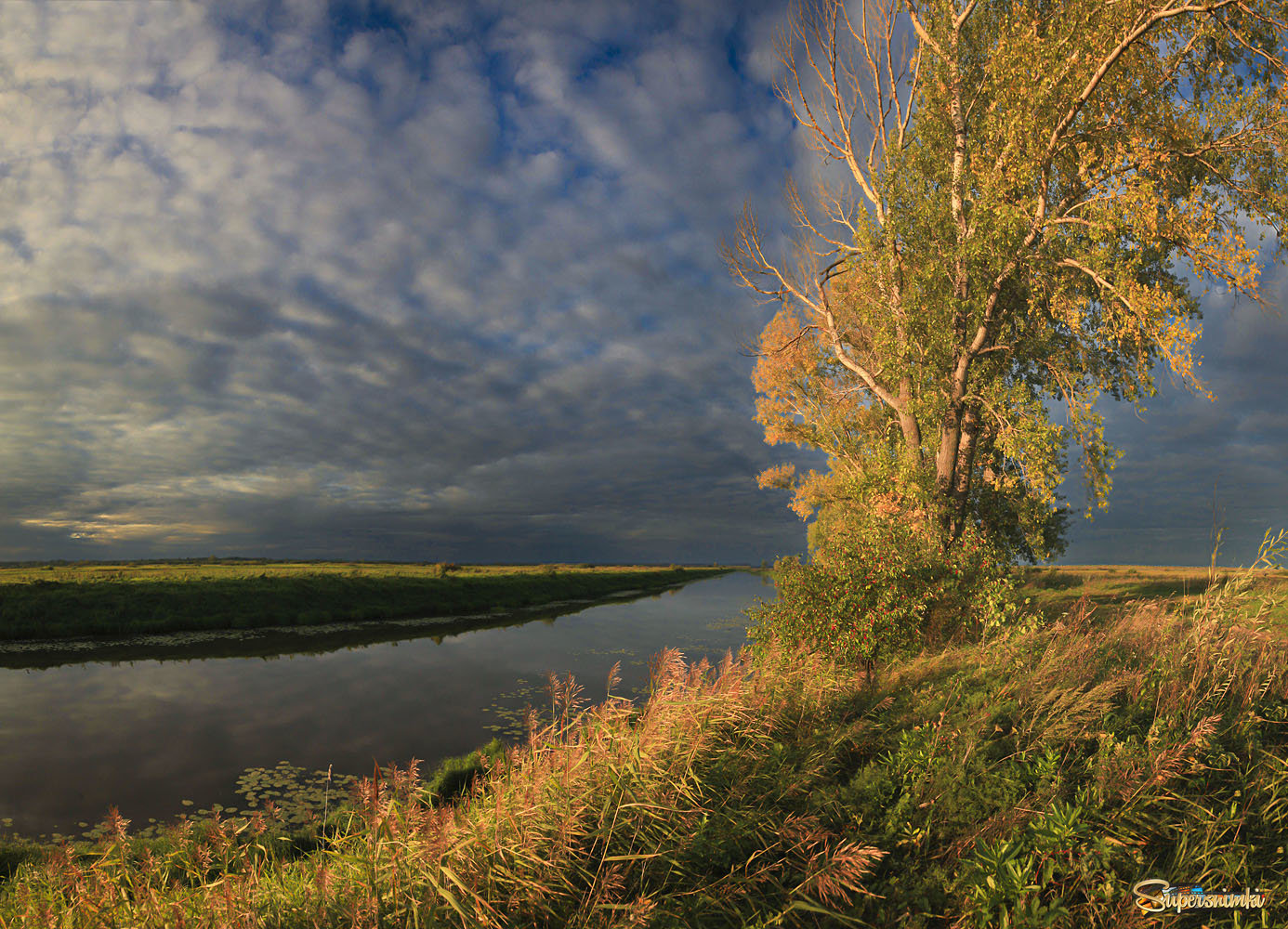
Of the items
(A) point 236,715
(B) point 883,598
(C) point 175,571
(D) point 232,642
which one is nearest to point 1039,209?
(B) point 883,598

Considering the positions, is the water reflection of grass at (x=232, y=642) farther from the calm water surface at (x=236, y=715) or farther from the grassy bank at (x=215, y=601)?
the calm water surface at (x=236, y=715)

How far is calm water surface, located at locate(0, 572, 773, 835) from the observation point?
33.5 feet

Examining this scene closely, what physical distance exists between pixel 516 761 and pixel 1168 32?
19.4 meters

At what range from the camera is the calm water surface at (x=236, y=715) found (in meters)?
10.2

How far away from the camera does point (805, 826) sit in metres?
4.13

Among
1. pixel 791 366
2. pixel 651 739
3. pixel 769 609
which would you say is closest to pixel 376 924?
pixel 651 739

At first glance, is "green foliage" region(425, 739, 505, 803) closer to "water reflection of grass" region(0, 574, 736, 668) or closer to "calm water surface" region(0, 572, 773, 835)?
"calm water surface" region(0, 572, 773, 835)

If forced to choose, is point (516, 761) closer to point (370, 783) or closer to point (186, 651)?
point (370, 783)
